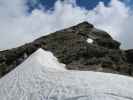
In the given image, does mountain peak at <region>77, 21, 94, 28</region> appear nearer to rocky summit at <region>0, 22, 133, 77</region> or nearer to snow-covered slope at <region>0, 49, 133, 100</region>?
rocky summit at <region>0, 22, 133, 77</region>

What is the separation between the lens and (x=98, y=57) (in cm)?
2212

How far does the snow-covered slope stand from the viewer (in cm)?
1415

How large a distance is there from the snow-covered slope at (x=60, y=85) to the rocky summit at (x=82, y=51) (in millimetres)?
2967

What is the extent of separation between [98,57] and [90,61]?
101 cm

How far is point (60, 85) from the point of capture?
15680 millimetres

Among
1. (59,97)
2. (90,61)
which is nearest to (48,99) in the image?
(59,97)

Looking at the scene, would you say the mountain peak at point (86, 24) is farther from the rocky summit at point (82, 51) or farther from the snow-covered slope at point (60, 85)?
the snow-covered slope at point (60, 85)

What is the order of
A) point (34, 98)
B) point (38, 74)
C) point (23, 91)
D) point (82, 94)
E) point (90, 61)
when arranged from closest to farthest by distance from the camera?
point (82, 94) → point (34, 98) → point (23, 91) → point (38, 74) → point (90, 61)

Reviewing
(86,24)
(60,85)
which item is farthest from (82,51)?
(60,85)

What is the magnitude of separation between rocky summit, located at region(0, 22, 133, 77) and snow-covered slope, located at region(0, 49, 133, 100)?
297 centimetres

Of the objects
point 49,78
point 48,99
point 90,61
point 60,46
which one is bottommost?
point 48,99

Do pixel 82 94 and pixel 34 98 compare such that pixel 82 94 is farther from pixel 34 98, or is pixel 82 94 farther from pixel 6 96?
pixel 6 96

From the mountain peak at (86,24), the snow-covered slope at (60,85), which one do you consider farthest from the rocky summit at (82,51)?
the snow-covered slope at (60,85)

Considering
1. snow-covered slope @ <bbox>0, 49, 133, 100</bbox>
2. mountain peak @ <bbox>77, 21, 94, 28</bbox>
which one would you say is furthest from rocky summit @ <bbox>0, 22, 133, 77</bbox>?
snow-covered slope @ <bbox>0, 49, 133, 100</bbox>
